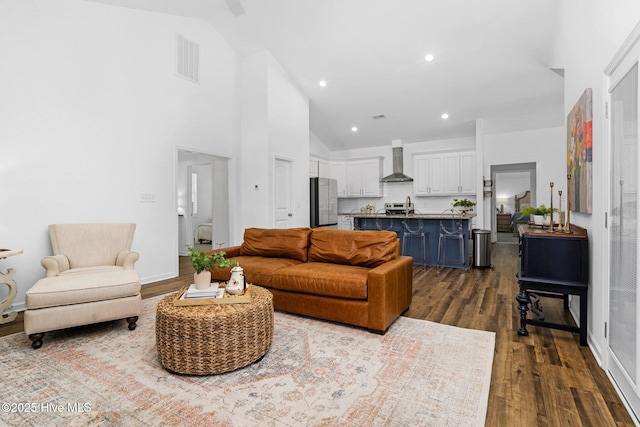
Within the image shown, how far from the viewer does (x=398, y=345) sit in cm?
254

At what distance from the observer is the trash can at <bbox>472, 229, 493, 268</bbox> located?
5.59 metres

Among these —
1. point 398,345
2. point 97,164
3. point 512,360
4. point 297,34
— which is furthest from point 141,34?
point 512,360

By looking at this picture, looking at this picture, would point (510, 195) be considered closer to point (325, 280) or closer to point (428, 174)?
point (428, 174)

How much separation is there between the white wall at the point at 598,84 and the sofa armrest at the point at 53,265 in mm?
4561

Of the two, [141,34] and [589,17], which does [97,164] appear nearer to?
[141,34]

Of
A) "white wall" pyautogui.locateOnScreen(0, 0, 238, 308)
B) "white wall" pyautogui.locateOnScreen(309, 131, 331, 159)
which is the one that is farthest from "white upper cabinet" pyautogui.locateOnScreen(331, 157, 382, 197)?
"white wall" pyautogui.locateOnScreen(0, 0, 238, 308)

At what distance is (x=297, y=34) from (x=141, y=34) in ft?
7.73

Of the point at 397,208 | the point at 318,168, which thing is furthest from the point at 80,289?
A: the point at 397,208

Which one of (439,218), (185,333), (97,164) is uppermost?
(97,164)

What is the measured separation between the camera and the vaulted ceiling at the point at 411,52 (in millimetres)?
4656

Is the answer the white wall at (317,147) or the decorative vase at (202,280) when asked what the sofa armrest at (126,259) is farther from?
the white wall at (317,147)

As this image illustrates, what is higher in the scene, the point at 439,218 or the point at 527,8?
the point at 527,8

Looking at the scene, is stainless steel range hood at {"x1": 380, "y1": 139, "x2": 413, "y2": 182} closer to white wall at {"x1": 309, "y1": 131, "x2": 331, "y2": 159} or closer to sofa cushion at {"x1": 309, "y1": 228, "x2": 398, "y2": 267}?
white wall at {"x1": 309, "y1": 131, "x2": 331, "y2": 159}

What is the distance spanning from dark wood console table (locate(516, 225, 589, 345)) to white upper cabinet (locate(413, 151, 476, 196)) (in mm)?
5342
